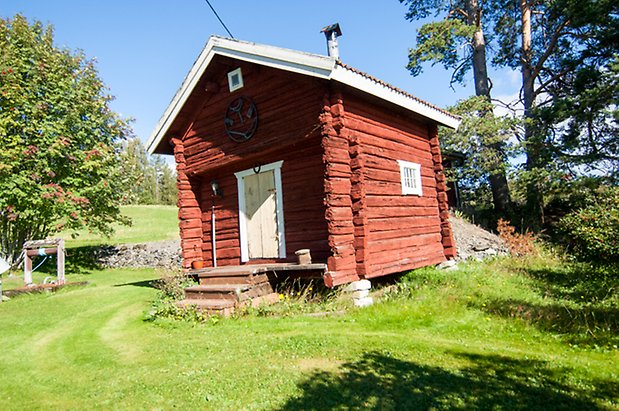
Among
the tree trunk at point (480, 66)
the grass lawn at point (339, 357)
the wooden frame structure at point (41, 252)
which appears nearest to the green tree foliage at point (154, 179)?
the wooden frame structure at point (41, 252)

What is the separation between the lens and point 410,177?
35.4 ft

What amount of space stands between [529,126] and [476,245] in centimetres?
Answer: 812

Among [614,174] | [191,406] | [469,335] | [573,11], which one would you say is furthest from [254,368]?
[573,11]

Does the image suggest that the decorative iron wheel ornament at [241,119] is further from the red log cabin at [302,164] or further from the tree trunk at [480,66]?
the tree trunk at [480,66]

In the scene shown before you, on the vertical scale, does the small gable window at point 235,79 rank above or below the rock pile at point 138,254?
above

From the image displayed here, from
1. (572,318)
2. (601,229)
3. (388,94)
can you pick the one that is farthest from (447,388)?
(601,229)

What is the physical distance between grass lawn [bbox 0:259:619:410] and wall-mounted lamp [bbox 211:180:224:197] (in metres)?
3.48

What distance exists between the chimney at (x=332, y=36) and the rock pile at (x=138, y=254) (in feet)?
48.8

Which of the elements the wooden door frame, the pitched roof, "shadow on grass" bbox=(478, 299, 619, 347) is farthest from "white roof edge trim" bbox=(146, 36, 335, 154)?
"shadow on grass" bbox=(478, 299, 619, 347)

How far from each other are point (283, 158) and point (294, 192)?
3.10ft

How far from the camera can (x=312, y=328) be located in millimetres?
6711

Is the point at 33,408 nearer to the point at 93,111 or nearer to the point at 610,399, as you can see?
the point at 610,399

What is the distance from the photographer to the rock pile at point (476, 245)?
14.6m

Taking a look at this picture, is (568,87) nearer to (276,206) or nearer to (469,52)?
(469,52)
